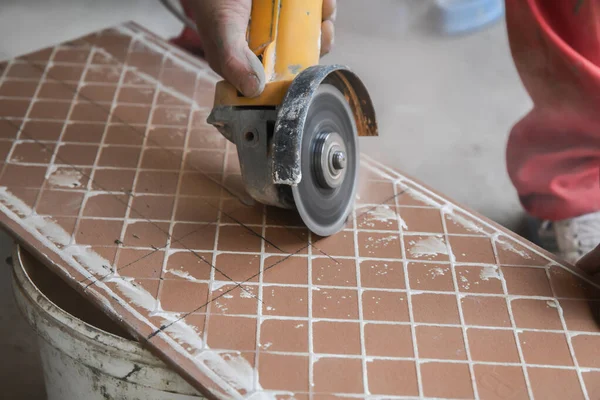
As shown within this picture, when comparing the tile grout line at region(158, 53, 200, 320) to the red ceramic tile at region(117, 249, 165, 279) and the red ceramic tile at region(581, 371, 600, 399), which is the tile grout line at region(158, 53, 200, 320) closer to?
the red ceramic tile at region(117, 249, 165, 279)

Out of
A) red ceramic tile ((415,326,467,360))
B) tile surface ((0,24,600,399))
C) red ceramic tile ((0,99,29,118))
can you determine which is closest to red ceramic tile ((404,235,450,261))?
tile surface ((0,24,600,399))

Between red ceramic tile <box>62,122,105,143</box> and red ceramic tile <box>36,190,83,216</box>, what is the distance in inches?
9.6

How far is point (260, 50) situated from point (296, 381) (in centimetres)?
77

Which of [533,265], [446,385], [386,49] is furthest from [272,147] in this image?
[386,49]

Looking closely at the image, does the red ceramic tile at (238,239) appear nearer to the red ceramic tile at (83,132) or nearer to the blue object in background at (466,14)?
the red ceramic tile at (83,132)

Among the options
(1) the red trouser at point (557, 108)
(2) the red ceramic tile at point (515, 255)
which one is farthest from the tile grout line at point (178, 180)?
(1) the red trouser at point (557, 108)

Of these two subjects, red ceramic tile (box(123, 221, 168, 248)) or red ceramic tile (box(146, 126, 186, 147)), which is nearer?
red ceramic tile (box(123, 221, 168, 248))

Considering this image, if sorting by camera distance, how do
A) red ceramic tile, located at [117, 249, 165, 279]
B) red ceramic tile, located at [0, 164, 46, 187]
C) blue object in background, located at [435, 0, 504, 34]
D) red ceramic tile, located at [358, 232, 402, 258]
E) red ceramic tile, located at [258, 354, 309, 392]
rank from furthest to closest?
blue object in background, located at [435, 0, 504, 34], red ceramic tile, located at [0, 164, 46, 187], red ceramic tile, located at [358, 232, 402, 258], red ceramic tile, located at [117, 249, 165, 279], red ceramic tile, located at [258, 354, 309, 392]

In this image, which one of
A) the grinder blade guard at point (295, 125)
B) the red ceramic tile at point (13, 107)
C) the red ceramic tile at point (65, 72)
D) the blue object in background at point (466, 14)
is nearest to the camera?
the grinder blade guard at point (295, 125)

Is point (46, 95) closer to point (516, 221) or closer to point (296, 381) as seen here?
point (296, 381)

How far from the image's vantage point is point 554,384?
4.55 feet

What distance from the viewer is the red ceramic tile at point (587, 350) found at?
56.6 inches

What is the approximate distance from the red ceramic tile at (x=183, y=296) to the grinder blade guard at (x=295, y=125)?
0.86ft

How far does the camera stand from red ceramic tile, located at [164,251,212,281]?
5.20 ft
